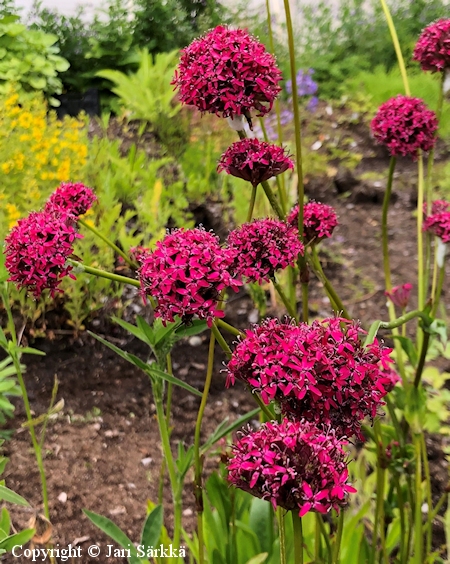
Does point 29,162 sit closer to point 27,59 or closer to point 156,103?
point 156,103

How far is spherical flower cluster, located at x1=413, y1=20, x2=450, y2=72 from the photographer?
0.76 metres

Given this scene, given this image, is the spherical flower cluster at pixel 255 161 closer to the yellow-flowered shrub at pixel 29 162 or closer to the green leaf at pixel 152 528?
the green leaf at pixel 152 528

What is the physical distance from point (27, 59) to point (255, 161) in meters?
2.82

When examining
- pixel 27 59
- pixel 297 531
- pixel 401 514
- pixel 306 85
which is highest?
pixel 27 59

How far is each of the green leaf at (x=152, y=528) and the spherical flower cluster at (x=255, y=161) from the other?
39 centimetres

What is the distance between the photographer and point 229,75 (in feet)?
1.78

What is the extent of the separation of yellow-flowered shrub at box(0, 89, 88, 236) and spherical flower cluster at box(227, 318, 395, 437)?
122 cm

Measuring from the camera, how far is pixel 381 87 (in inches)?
124

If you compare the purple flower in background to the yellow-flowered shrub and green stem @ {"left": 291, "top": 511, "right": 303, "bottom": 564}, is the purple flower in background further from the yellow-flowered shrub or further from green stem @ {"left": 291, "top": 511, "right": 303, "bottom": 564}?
green stem @ {"left": 291, "top": 511, "right": 303, "bottom": 564}

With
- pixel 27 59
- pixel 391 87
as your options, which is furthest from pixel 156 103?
pixel 391 87

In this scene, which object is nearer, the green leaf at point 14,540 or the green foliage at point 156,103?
the green leaf at point 14,540

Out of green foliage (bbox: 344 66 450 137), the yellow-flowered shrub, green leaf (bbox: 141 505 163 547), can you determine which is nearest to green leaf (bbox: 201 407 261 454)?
green leaf (bbox: 141 505 163 547)

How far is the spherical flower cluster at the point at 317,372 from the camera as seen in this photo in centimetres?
42

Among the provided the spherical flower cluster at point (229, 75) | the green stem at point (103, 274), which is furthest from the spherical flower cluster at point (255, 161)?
the green stem at point (103, 274)
